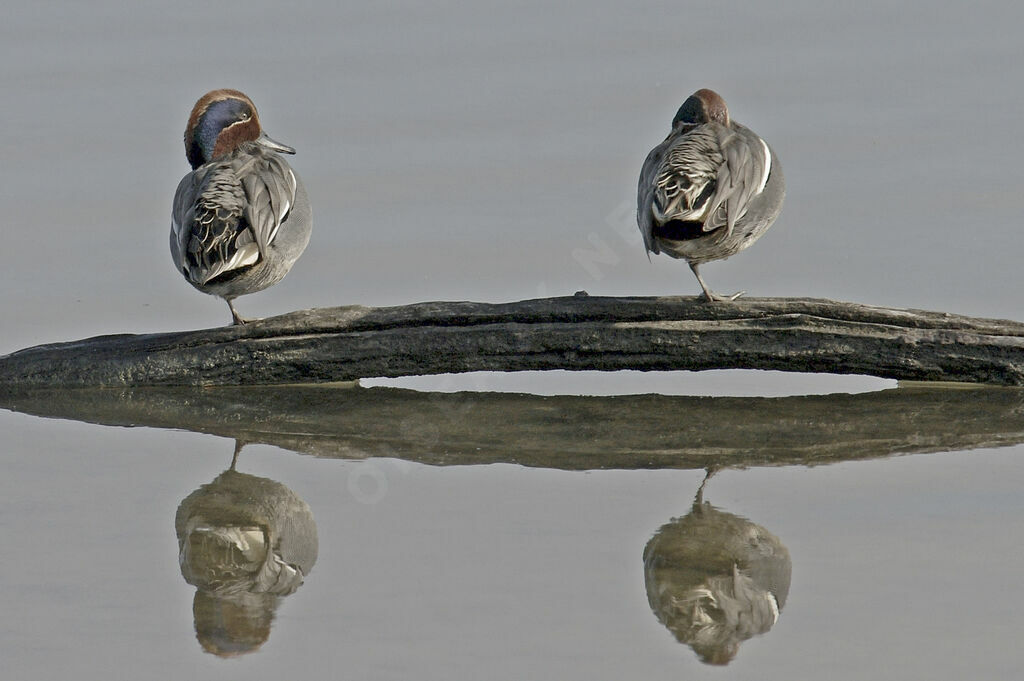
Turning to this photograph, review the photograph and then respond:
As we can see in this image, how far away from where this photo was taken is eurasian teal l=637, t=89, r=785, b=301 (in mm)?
8227

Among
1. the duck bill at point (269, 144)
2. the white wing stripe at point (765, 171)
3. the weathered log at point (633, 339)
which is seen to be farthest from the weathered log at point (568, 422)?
the duck bill at point (269, 144)

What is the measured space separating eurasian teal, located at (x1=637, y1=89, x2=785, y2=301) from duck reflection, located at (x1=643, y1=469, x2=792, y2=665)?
1.88 meters

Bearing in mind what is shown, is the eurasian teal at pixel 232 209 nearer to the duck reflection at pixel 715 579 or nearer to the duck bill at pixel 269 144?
the duck bill at pixel 269 144

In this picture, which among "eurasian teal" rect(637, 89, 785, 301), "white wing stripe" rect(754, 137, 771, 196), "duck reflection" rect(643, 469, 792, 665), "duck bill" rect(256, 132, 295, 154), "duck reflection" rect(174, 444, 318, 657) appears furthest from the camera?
"duck bill" rect(256, 132, 295, 154)

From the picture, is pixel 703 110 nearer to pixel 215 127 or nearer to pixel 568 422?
pixel 568 422

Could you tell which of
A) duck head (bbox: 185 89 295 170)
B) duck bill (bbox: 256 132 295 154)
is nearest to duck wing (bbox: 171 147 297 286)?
duck head (bbox: 185 89 295 170)

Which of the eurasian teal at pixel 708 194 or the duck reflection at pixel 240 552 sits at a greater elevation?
the eurasian teal at pixel 708 194

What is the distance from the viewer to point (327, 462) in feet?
25.2

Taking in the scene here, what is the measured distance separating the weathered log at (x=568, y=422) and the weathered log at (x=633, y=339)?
0.72ft

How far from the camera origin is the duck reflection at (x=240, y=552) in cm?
586

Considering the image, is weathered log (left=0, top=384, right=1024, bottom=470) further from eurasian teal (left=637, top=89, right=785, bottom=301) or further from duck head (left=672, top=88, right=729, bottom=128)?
duck head (left=672, top=88, right=729, bottom=128)

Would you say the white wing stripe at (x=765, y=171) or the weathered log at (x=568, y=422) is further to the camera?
the white wing stripe at (x=765, y=171)

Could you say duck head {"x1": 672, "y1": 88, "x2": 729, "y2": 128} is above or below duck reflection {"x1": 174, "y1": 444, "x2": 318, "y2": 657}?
above

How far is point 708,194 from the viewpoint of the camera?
8.34 m
